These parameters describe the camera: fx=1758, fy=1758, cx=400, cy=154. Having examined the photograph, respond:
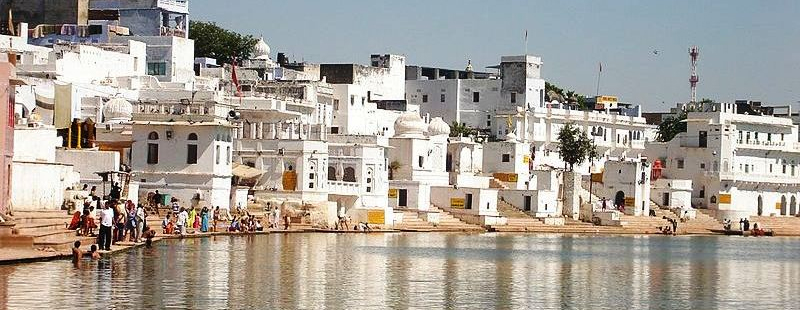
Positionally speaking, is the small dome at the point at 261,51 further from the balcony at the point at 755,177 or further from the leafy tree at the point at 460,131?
the balcony at the point at 755,177

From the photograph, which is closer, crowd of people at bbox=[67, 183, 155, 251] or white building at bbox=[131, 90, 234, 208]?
crowd of people at bbox=[67, 183, 155, 251]

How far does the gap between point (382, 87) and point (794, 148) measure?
2326cm

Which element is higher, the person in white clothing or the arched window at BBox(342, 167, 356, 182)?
the arched window at BBox(342, 167, 356, 182)

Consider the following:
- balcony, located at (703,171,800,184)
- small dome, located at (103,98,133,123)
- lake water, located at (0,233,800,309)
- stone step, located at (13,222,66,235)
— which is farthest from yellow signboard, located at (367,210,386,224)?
balcony, located at (703,171,800,184)

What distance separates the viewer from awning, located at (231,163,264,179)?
204 feet

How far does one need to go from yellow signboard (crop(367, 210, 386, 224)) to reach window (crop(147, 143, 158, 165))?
34.1 feet

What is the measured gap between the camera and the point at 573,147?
8450 centimetres

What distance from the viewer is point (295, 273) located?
118ft

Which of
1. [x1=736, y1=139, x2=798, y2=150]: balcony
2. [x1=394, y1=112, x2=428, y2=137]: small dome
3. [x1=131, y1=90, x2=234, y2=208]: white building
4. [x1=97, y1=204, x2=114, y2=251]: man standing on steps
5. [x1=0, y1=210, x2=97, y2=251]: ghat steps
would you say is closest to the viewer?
[x1=0, y1=210, x2=97, y2=251]: ghat steps

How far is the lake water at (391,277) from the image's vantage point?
28.5 meters

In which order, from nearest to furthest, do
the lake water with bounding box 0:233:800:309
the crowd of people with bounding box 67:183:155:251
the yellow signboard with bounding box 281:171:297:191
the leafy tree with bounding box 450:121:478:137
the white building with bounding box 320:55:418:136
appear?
the lake water with bounding box 0:233:800:309
the crowd of people with bounding box 67:183:155:251
the yellow signboard with bounding box 281:171:297:191
the white building with bounding box 320:55:418:136
the leafy tree with bounding box 450:121:478:137

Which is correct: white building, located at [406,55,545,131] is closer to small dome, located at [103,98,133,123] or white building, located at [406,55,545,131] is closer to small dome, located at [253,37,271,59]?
small dome, located at [253,37,271,59]

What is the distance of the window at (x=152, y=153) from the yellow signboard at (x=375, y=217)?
1039cm

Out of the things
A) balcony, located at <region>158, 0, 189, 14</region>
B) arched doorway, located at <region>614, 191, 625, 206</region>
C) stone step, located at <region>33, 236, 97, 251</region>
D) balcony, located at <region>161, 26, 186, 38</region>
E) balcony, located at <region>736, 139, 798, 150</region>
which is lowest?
Answer: stone step, located at <region>33, 236, 97, 251</region>
